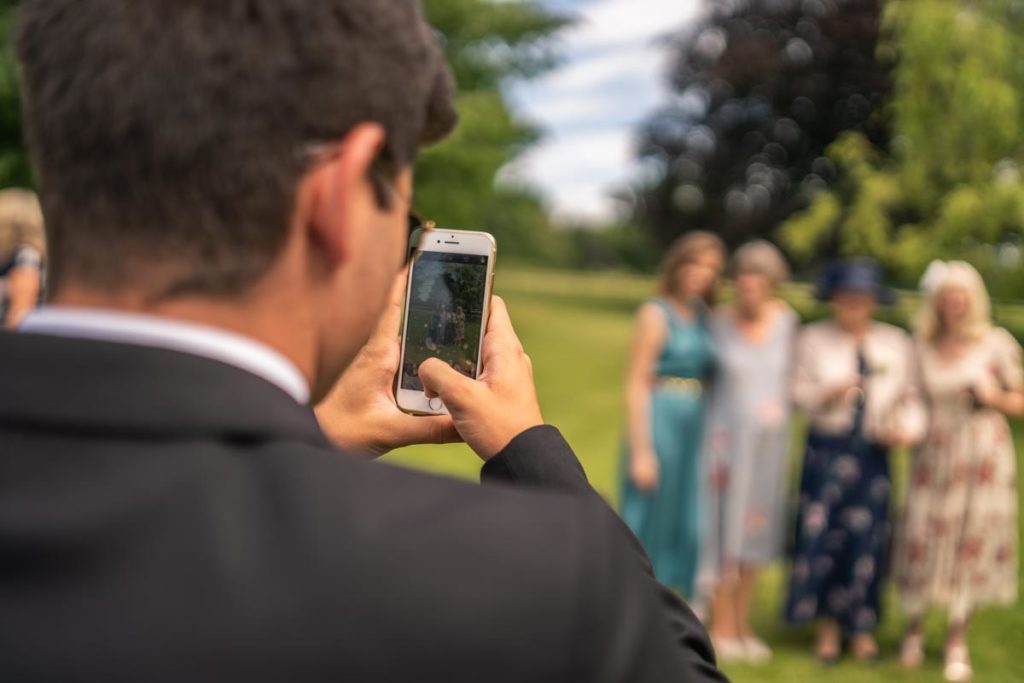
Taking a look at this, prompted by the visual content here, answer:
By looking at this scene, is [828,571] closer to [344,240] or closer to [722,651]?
[722,651]

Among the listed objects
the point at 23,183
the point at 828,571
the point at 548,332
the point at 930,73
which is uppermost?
the point at 930,73

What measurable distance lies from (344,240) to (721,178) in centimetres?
3195

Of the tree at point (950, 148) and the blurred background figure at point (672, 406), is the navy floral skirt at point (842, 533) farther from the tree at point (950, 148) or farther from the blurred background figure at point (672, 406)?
the tree at point (950, 148)

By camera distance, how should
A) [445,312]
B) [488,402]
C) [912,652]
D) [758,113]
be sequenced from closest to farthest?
1. [488,402]
2. [445,312]
3. [912,652]
4. [758,113]

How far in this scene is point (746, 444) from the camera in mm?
6348

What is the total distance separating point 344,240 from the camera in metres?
0.94

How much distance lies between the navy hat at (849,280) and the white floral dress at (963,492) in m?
0.45

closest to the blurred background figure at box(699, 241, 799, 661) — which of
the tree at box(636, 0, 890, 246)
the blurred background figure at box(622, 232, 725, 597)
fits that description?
the blurred background figure at box(622, 232, 725, 597)

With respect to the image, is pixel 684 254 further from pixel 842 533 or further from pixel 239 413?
pixel 239 413

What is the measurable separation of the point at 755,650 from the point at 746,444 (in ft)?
3.91

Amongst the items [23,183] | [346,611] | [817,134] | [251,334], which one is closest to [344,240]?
[251,334]

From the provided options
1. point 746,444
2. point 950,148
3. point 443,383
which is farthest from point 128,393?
point 950,148

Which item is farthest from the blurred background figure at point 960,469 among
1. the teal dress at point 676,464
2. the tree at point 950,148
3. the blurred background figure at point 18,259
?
the tree at point 950,148

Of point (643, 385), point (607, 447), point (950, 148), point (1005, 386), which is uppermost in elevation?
point (950, 148)
